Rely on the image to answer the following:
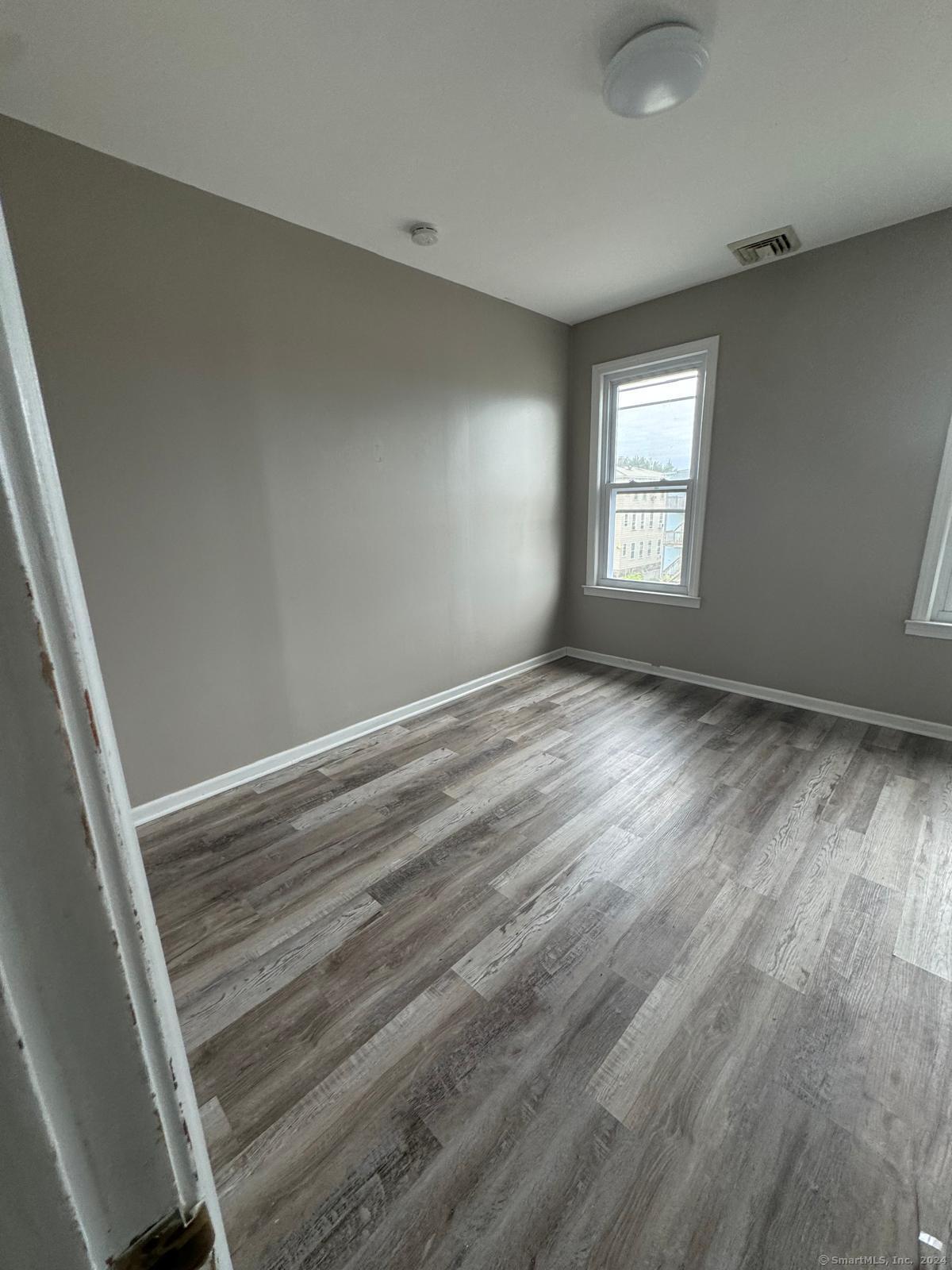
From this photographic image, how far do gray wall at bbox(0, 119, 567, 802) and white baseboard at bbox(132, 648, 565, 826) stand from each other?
5 cm

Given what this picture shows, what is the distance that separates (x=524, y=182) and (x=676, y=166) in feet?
1.99

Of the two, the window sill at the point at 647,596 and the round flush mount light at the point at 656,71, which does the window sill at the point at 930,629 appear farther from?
the round flush mount light at the point at 656,71

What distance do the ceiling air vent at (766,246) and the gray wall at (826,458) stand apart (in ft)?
0.42

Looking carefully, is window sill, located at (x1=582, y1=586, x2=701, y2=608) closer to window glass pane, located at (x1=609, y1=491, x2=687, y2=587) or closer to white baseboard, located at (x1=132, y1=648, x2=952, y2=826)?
window glass pane, located at (x1=609, y1=491, x2=687, y2=587)

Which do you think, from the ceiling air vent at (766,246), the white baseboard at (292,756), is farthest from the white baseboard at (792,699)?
the ceiling air vent at (766,246)

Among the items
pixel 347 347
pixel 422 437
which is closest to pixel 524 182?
pixel 347 347

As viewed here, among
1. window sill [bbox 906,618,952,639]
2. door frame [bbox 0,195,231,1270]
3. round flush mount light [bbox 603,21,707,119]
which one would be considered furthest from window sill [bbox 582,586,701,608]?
door frame [bbox 0,195,231,1270]

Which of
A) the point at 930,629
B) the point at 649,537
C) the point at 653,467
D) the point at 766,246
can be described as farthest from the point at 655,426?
the point at 930,629

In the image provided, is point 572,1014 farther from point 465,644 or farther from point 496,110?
point 496,110

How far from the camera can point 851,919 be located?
1552 mm

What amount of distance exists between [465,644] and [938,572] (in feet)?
8.73

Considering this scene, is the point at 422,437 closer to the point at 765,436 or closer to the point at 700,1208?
the point at 765,436

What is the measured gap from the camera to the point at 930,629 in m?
2.59

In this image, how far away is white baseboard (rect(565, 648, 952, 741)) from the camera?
8.82ft
